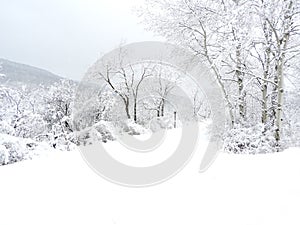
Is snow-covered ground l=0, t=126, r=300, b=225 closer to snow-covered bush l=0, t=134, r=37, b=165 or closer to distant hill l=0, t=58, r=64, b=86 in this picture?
snow-covered bush l=0, t=134, r=37, b=165

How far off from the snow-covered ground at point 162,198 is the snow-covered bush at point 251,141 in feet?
13.9

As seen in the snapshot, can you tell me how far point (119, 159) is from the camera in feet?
16.8

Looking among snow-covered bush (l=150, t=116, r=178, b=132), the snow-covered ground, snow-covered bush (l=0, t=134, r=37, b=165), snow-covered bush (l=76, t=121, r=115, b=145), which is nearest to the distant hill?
snow-covered bush (l=76, t=121, r=115, b=145)

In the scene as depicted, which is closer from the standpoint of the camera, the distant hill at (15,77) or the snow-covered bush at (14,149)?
the snow-covered bush at (14,149)

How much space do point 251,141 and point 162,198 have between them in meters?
6.25

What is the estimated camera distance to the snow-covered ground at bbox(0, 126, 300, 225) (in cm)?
279

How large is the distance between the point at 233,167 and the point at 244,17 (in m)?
5.26

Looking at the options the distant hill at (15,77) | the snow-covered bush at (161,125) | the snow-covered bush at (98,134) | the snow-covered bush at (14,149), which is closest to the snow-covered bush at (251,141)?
the snow-covered bush at (98,134)

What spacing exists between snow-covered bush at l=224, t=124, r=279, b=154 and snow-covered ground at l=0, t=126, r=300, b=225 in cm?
424

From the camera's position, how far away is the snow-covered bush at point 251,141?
8656mm

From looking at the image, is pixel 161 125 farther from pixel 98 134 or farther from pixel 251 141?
pixel 251 141

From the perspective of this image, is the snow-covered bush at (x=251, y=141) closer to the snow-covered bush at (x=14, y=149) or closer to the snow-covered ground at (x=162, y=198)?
the snow-covered ground at (x=162, y=198)

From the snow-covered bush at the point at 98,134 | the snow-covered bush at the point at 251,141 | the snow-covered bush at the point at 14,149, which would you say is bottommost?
the snow-covered bush at the point at 14,149

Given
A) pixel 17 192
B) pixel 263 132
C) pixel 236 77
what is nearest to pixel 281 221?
pixel 17 192
